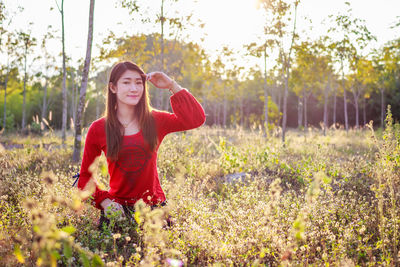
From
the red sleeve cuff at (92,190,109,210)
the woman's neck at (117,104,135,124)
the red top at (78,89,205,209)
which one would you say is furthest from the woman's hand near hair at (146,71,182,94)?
the red sleeve cuff at (92,190,109,210)

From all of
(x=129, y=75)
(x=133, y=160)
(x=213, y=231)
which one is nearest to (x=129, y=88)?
(x=129, y=75)

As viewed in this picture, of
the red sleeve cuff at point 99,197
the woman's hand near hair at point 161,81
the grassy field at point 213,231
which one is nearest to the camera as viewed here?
the grassy field at point 213,231

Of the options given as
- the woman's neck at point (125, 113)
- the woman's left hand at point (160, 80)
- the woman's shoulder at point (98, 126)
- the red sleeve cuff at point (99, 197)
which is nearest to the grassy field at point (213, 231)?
the red sleeve cuff at point (99, 197)

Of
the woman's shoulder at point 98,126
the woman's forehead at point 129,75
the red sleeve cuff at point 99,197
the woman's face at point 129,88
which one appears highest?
the woman's forehead at point 129,75

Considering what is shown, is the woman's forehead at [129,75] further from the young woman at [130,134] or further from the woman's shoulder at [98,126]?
the woman's shoulder at [98,126]

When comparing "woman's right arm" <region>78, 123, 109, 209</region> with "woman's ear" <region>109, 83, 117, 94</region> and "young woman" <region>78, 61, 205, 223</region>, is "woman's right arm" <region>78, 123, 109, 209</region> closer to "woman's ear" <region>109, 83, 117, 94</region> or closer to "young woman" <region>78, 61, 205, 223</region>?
"young woman" <region>78, 61, 205, 223</region>

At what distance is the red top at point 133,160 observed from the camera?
121 inches

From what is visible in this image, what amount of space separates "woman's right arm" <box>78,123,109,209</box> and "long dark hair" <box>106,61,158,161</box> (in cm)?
20

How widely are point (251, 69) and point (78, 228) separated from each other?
9944 mm

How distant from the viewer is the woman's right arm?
2.97 meters

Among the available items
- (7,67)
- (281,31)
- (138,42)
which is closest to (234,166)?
(138,42)

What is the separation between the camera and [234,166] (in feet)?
19.5

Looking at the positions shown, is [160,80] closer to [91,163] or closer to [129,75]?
[129,75]

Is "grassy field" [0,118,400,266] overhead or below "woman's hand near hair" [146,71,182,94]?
below
